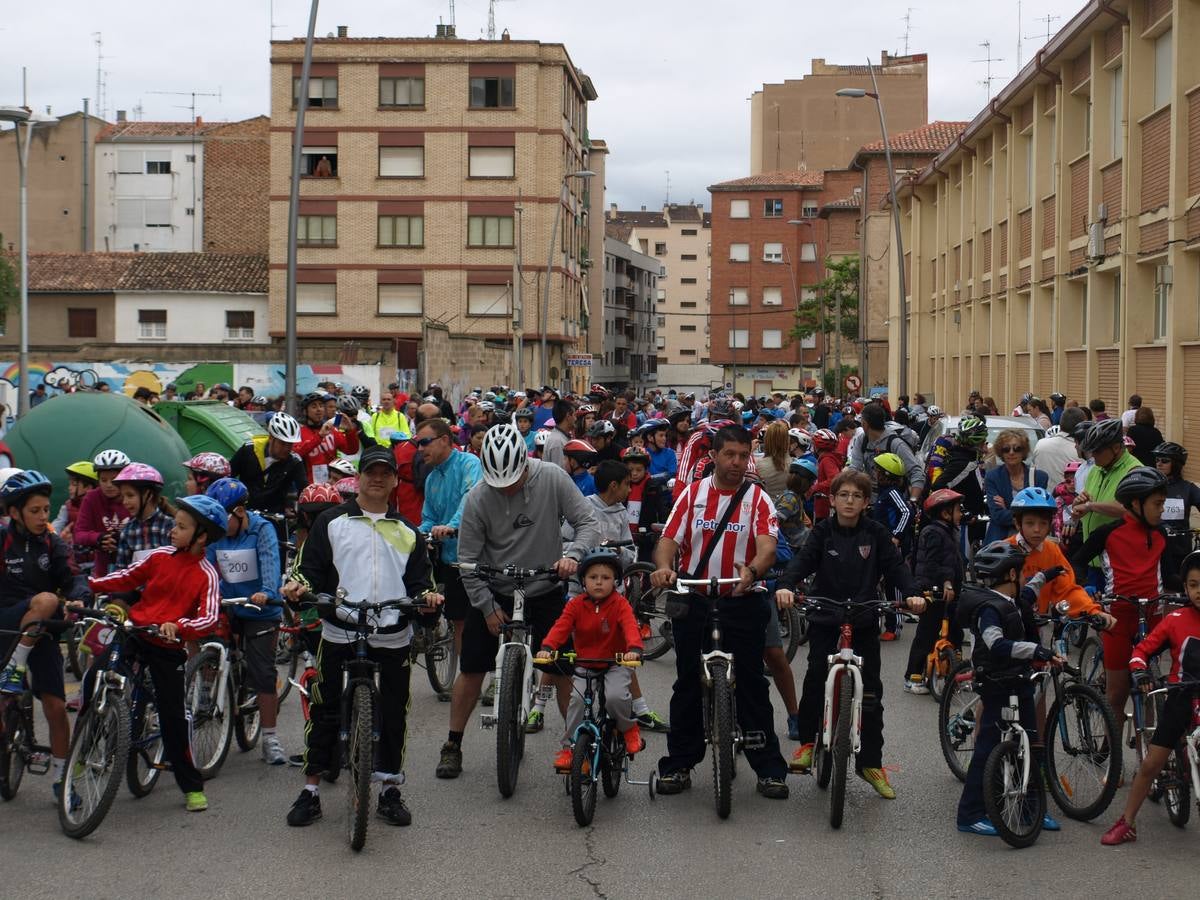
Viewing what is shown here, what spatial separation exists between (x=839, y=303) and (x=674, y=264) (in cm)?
7817

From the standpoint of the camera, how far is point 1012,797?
6996mm

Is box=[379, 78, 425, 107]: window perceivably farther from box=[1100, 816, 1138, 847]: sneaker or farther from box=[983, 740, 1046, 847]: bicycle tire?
box=[1100, 816, 1138, 847]: sneaker

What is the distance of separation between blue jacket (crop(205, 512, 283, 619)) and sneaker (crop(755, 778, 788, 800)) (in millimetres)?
2807

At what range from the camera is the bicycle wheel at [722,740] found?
7.29 m

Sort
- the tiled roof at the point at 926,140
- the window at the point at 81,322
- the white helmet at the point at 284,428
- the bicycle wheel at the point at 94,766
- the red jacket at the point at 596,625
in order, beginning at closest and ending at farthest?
the bicycle wheel at the point at 94,766 < the red jacket at the point at 596,625 < the white helmet at the point at 284,428 < the tiled roof at the point at 926,140 < the window at the point at 81,322

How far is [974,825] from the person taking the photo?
7168 millimetres

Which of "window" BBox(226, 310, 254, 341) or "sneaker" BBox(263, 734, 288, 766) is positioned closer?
"sneaker" BBox(263, 734, 288, 766)

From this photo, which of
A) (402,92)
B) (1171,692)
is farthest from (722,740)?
(402,92)

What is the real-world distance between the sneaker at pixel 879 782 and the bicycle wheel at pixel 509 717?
5.82 ft

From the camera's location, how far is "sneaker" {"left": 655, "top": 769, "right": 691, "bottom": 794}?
786cm

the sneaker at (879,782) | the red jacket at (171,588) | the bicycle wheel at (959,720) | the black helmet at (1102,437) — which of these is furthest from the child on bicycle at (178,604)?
the black helmet at (1102,437)

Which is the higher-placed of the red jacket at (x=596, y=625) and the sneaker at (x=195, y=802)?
the red jacket at (x=596, y=625)

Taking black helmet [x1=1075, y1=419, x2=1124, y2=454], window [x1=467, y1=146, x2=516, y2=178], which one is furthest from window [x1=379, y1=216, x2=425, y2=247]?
black helmet [x1=1075, y1=419, x2=1124, y2=454]

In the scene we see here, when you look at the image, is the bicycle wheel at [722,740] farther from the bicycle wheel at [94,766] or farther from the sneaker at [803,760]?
the bicycle wheel at [94,766]
